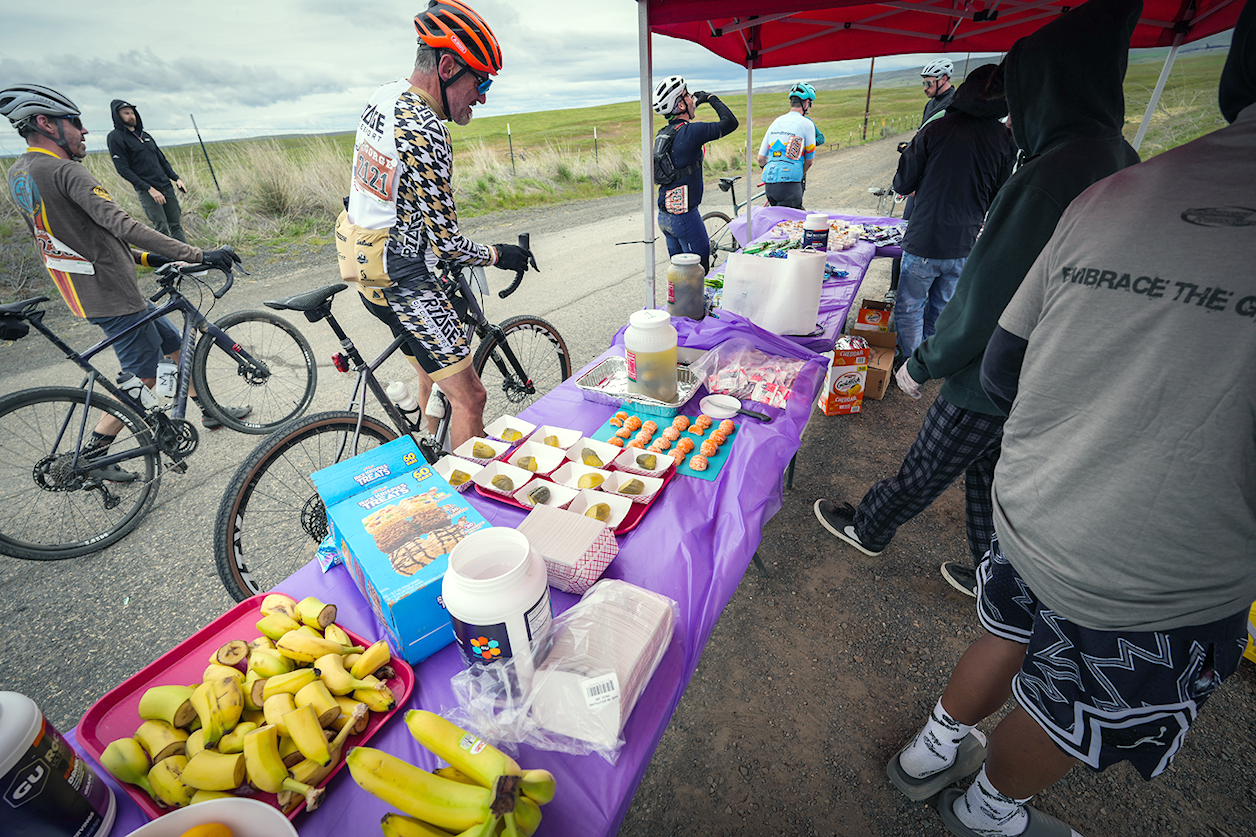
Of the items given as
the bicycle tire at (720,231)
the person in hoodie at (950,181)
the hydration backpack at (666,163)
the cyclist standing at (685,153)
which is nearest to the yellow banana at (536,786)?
the person in hoodie at (950,181)

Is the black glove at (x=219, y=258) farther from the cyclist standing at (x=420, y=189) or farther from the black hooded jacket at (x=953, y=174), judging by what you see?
the black hooded jacket at (x=953, y=174)

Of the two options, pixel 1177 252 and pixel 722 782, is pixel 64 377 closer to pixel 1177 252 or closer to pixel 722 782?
pixel 722 782

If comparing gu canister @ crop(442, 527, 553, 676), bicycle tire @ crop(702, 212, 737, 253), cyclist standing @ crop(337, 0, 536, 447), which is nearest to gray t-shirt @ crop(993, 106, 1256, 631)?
gu canister @ crop(442, 527, 553, 676)

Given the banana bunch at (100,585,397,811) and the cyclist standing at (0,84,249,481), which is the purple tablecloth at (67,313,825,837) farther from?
the cyclist standing at (0,84,249,481)

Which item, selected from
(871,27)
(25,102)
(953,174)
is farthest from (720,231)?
(25,102)

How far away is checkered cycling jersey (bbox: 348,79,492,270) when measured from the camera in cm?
215

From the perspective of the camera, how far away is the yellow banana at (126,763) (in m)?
0.89

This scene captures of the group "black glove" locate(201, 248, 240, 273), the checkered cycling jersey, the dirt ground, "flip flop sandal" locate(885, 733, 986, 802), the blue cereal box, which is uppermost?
the checkered cycling jersey

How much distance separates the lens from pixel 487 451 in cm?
184

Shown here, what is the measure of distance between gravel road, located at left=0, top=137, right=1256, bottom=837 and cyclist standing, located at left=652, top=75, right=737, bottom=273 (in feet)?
9.05

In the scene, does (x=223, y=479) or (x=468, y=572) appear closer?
(x=468, y=572)

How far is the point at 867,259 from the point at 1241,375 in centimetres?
362

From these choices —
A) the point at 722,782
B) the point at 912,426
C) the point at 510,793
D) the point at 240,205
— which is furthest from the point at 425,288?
the point at 240,205

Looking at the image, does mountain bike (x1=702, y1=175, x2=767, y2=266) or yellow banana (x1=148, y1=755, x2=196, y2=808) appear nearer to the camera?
yellow banana (x1=148, y1=755, x2=196, y2=808)
